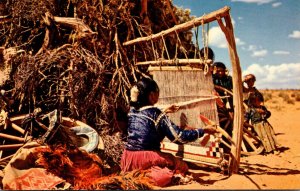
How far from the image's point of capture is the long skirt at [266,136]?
5.97 m

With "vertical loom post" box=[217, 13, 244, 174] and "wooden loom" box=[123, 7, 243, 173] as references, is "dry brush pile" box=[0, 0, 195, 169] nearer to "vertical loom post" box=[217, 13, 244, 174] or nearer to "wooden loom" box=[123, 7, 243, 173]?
"wooden loom" box=[123, 7, 243, 173]

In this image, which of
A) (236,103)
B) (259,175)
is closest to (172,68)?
(236,103)

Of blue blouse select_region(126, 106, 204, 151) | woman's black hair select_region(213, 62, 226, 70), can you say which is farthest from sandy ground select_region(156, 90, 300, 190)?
woman's black hair select_region(213, 62, 226, 70)

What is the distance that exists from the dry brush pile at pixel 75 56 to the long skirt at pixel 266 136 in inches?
93.1

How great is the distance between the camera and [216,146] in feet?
14.1

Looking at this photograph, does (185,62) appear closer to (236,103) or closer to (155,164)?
(236,103)

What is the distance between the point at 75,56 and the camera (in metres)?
5.62

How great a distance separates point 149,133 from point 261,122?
3191 mm

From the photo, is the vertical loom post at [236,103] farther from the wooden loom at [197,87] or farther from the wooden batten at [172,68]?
the wooden batten at [172,68]

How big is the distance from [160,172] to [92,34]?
2976mm

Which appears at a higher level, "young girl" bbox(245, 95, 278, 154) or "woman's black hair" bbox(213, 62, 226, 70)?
"woman's black hair" bbox(213, 62, 226, 70)

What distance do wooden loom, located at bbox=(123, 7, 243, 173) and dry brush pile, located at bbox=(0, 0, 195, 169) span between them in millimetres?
1065

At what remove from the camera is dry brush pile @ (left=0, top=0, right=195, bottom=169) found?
5406 mm

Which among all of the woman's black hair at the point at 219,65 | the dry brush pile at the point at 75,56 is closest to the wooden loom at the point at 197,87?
the dry brush pile at the point at 75,56
